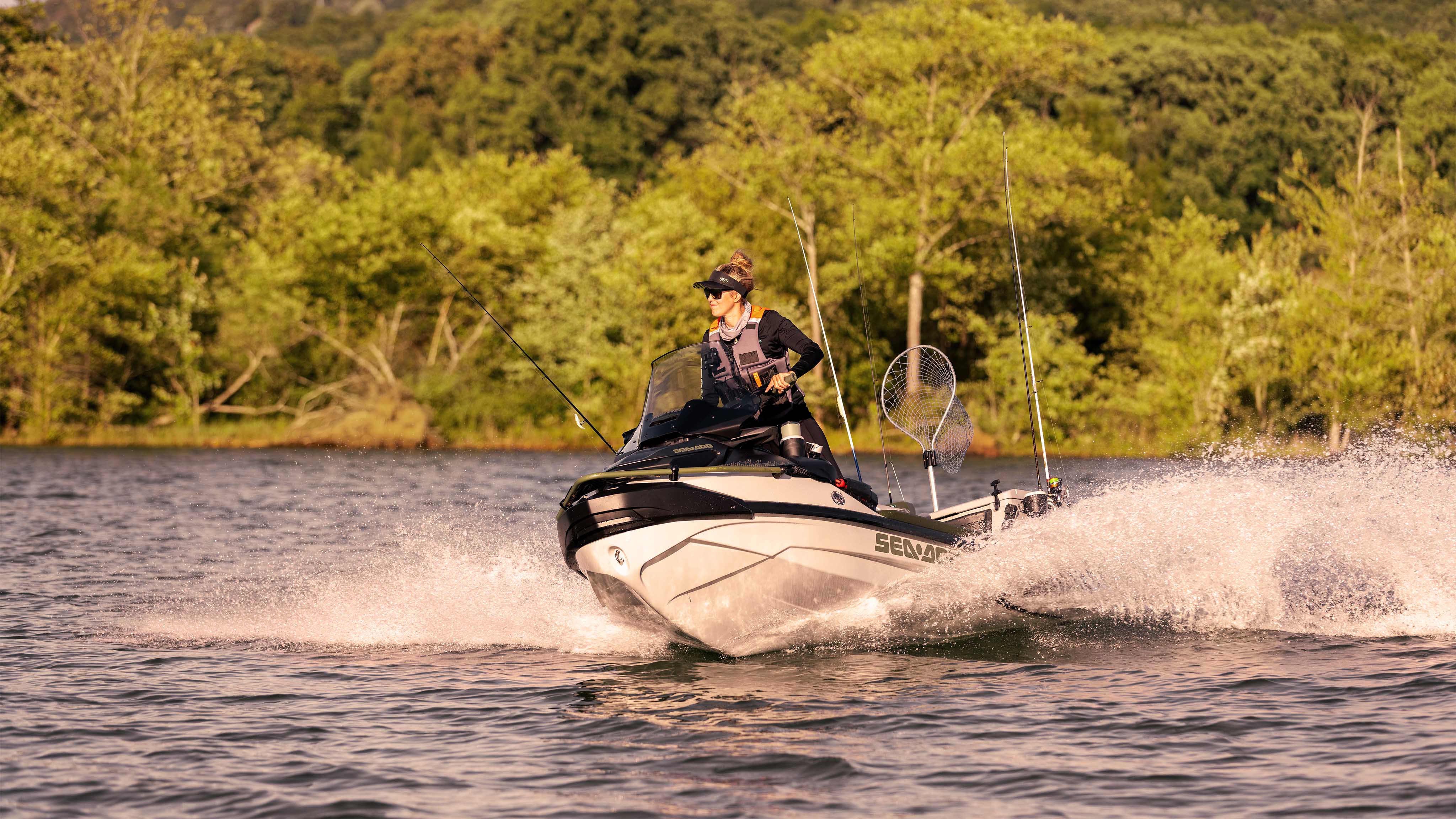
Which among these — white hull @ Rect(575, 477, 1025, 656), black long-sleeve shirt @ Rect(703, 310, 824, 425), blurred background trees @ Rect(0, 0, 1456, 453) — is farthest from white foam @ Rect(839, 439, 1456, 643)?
blurred background trees @ Rect(0, 0, 1456, 453)

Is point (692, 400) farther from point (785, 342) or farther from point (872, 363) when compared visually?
point (872, 363)

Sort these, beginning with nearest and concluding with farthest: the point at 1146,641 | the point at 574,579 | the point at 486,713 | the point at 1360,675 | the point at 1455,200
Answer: the point at 486,713 → the point at 1360,675 → the point at 1146,641 → the point at 574,579 → the point at 1455,200

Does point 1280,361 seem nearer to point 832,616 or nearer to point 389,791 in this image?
point 832,616

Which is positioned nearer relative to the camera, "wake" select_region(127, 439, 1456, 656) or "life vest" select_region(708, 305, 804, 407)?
"life vest" select_region(708, 305, 804, 407)

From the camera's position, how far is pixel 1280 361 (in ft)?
127

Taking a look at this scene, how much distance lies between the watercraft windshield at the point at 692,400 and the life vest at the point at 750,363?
0.02 metres

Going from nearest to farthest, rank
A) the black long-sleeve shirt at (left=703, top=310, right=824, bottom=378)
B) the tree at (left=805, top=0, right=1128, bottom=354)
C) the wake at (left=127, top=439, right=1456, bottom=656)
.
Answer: the black long-sleeve shirt at (left=703, top=310, right=824, bottom=378), the wake at (left=127, top=439, right=1456, bottom=656), the tree at (left=805, top=0, right=1128, bottom=354)

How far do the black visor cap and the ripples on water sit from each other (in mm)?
2279

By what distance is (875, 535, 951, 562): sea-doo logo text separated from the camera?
9805 millimetres

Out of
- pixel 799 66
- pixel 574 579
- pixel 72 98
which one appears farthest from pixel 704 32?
pixel 574 579

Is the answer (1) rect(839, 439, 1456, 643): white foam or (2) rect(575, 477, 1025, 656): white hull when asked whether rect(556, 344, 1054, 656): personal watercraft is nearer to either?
(2) rect(575, 477, 1025, 656): white hull

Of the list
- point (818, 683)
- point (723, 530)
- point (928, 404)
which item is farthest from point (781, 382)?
point (928, 404)

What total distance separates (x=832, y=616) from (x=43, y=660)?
17.9 ft

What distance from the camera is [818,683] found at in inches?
365
